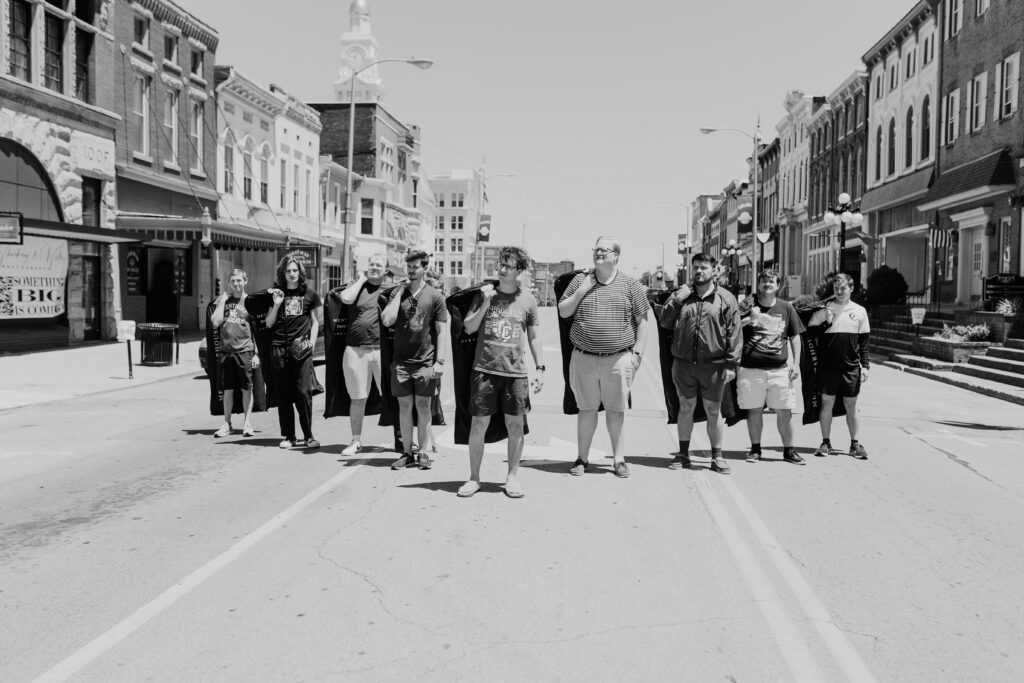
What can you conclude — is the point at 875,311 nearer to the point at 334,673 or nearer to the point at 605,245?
the point at 605,245

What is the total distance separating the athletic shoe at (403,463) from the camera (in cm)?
857

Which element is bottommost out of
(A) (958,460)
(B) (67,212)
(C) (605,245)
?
(A) (958,460)

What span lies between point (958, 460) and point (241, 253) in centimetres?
3216

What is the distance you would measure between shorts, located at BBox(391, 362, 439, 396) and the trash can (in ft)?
42.2

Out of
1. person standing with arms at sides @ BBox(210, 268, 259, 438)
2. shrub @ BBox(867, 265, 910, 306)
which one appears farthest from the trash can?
shrub @ BBox(867, 265, 910, 306)

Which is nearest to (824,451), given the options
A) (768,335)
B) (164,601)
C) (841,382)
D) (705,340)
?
(841,382)

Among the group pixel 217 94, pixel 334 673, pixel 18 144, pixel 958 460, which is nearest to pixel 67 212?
pixel 18 144

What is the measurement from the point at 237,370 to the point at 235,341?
1.04ft

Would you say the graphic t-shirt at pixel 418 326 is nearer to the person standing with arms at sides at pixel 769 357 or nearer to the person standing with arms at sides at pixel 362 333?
the person standing with arms at sides at pixel 362 333

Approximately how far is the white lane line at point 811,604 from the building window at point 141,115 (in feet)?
83.2

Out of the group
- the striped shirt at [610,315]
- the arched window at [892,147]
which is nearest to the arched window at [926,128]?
the arched window at [892,147]

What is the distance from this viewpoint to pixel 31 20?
23.0m

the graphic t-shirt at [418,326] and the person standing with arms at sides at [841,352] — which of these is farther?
the person standing with arms at sides at [841,352]

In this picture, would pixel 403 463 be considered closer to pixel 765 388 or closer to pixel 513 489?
pixel 513 489
